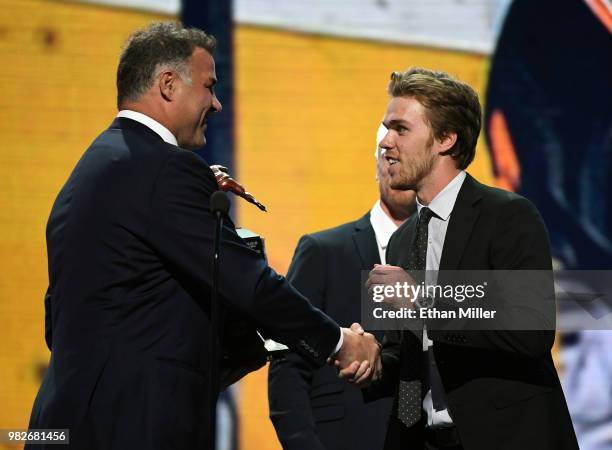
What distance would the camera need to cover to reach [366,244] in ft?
10.4

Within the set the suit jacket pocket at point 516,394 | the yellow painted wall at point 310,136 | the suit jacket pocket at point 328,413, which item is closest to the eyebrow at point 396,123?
the suit jacket pocket at point 516,394

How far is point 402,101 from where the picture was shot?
2615 mm

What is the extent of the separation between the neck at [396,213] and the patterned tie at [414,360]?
68 centimetres

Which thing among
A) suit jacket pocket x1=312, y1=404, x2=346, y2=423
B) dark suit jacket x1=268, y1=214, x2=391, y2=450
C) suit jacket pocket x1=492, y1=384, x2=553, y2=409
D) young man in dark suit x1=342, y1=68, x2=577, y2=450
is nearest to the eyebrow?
young man in dark suit x1=342, y1=68, x2=577, y2=450

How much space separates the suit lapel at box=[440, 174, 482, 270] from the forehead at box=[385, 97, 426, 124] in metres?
0.28

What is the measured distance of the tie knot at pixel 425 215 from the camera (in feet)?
8.19

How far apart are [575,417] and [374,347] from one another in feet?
6.05

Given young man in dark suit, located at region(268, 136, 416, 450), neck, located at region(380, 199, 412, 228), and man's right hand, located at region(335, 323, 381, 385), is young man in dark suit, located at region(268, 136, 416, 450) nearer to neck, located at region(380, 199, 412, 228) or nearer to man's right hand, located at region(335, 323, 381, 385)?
neck, located at region(380, 199, 412, 228)

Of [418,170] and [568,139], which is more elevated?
[568,139]

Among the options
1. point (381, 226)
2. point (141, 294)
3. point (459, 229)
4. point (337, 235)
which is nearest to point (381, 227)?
point (381, 226)

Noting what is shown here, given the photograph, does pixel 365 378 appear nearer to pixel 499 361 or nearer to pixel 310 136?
pixel 499 361

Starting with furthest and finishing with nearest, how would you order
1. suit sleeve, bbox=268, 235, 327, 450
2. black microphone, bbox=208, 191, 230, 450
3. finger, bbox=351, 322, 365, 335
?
suit sleeve, bbox=268, 235, 327, 450 < finger, bbox=351, 322, 365, 335 < black microphone, bbox=208, 191, 230, 450

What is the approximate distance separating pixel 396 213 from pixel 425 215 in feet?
2.35

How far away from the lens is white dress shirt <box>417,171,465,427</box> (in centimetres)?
241
